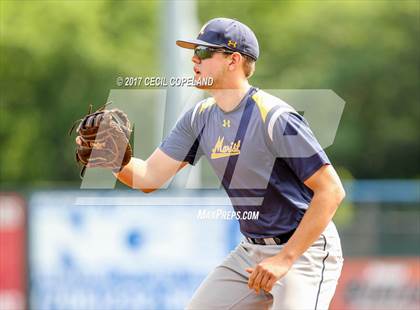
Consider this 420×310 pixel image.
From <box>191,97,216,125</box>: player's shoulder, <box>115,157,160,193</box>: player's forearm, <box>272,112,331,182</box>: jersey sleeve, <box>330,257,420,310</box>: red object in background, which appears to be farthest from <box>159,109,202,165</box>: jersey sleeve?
<box>330,257,420,310</box>: red object in background

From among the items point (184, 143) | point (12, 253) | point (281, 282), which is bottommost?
point (12, 253)

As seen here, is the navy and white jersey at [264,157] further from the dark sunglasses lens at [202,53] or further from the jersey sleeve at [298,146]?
the dark sunglasses lens at [202,53]

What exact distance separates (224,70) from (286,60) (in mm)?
15085

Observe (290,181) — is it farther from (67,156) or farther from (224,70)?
(67,156)

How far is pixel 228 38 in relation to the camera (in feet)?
15.3

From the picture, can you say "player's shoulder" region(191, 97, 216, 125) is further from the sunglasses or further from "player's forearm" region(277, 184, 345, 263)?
"player's forearm" region(277, 184, 345, 263)

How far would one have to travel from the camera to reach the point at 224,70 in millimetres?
4688

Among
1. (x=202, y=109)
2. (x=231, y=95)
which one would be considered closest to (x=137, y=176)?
(x=202, y=109)

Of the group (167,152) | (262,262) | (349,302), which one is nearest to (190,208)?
(349,302)

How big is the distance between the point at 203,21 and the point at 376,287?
8688 millimetres

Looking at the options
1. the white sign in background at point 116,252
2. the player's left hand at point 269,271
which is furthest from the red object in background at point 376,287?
the player's left hand at point 269,271

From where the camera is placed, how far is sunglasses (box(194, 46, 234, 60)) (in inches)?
184

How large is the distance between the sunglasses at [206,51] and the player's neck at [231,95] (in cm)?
16

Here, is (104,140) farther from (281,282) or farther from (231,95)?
(281,282)
